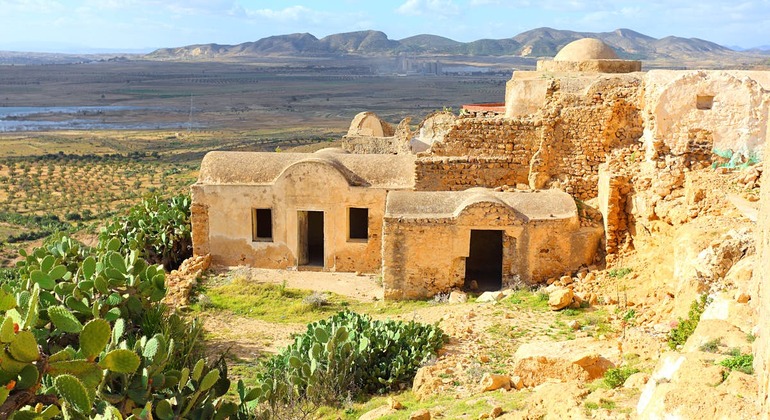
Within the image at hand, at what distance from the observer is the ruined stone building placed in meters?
12.4

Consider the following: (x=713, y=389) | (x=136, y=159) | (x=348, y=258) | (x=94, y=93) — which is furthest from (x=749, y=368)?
(x=94, y=93)

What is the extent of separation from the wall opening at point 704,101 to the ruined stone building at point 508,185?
18 mm

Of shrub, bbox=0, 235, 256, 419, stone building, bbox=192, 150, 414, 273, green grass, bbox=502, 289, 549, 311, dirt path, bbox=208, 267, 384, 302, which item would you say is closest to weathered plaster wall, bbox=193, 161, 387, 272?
stone building, bbox=192, 150, 414, 273

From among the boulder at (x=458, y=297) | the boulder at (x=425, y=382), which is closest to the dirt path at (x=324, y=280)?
the boulder at (x=458, y=297)

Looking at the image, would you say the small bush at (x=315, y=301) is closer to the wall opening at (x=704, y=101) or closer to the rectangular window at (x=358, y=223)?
the rectangular window at (x=358, y=223)

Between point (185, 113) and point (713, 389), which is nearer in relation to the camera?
point (713, 389)

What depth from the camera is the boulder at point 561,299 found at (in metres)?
11.4

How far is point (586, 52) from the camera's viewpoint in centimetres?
1766

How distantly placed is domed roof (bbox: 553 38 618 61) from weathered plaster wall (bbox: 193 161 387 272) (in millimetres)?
6507

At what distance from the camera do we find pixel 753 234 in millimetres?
8953

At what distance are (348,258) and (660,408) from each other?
Result: 10.5 meters

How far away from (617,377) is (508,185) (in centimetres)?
859

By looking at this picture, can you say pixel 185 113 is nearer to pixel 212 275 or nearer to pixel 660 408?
pixel 212 275

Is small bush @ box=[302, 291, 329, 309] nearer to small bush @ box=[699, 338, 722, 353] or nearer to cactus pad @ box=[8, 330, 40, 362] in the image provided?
cactus pad @ box=[8, 330, 40, 362]
